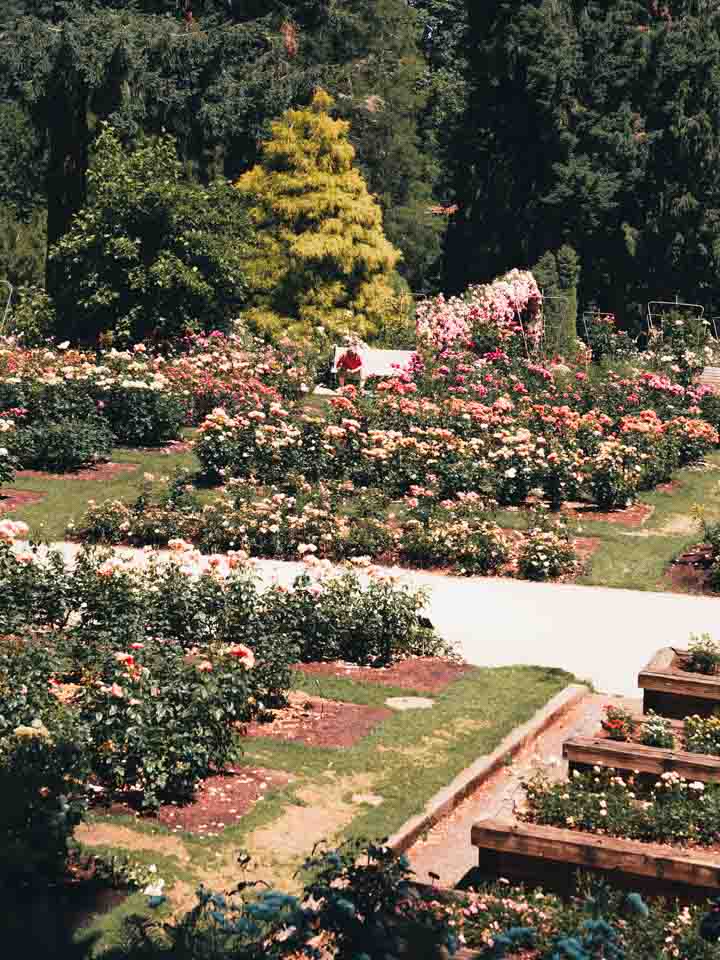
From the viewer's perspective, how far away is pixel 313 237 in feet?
101

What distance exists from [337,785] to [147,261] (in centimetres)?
1748

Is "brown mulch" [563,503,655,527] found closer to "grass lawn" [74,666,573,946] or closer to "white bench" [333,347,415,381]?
"grass lawn" [74,666,573,946]

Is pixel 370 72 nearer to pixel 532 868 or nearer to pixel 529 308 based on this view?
pixel 529 308

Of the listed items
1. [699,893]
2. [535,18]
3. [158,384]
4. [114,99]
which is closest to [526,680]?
[699,893]

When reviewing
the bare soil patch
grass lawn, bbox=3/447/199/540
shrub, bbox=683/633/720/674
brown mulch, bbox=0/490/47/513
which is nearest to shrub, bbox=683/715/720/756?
shrub, bbox=683/633/720/674

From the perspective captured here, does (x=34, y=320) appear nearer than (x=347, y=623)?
No

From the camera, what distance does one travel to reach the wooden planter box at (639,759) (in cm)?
710

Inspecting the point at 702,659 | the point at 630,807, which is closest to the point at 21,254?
the point at 702,659

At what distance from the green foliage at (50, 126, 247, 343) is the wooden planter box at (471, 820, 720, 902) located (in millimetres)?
18009

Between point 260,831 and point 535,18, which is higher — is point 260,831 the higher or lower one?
the lower one

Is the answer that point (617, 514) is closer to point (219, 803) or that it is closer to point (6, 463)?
point (6, 463)

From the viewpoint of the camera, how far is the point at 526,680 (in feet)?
34.1

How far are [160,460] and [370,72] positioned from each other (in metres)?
25.1

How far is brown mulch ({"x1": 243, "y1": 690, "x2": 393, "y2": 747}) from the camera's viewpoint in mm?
8789
